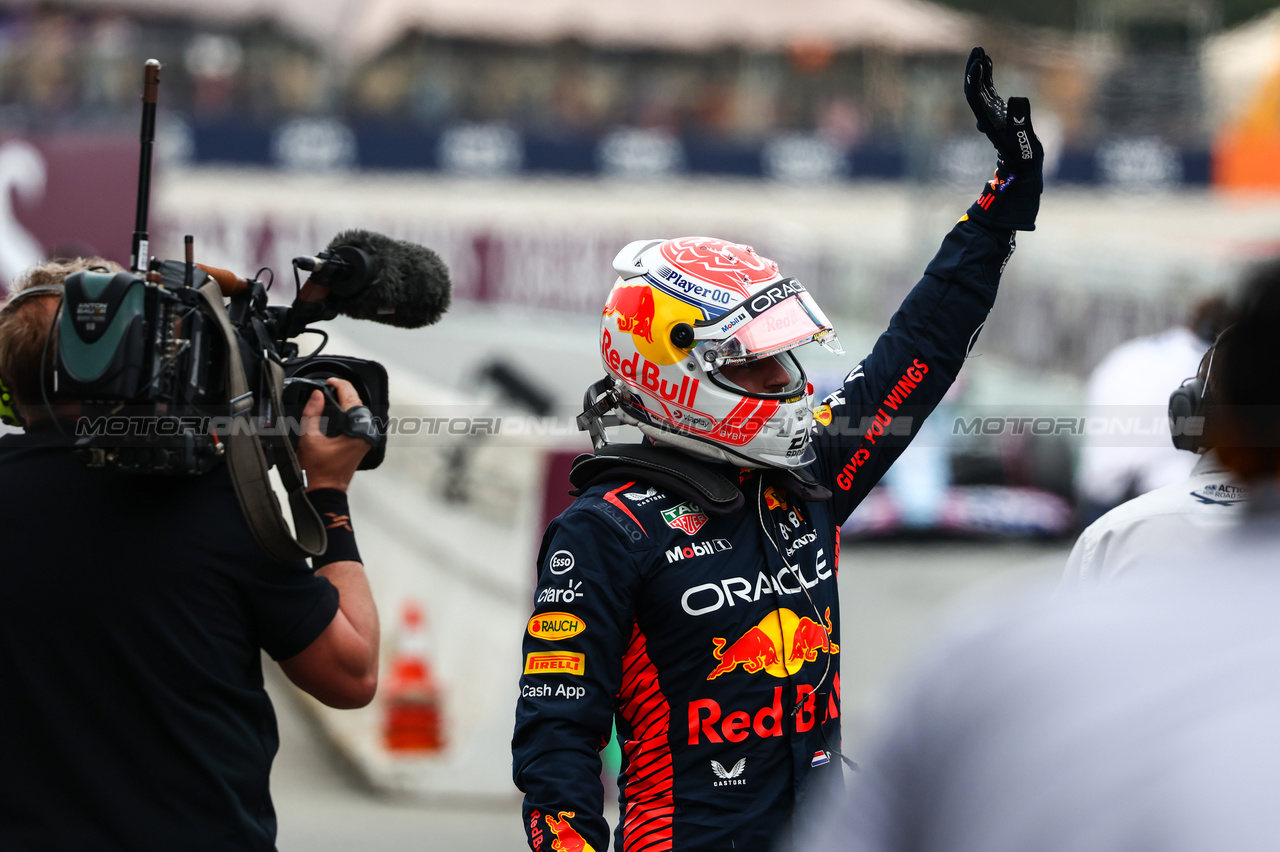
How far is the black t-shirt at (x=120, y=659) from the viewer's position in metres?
2.29

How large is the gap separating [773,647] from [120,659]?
109 cm

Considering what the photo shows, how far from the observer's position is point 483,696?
679 cm

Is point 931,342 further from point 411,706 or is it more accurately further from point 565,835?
point 411,706

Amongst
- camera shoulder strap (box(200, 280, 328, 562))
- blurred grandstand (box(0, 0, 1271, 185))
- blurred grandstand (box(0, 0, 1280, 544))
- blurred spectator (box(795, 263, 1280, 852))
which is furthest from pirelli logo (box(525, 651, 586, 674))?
blurred grandstand (box(0, 0, 1271, 185))

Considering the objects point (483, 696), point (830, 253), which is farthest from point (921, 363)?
point (830, 253)

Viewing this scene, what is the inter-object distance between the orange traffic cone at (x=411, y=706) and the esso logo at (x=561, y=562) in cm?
448

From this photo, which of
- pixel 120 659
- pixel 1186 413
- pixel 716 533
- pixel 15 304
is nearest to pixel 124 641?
pixel 120 659

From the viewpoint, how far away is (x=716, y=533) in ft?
8.46

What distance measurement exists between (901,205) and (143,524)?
21160 millimetres

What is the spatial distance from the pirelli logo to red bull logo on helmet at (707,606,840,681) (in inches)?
9.3

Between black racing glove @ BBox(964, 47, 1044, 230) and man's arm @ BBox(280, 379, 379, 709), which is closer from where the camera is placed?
man's arm @ BBox(280, 379, 379, 709)

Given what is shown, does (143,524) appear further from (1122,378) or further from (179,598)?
(1122,378)

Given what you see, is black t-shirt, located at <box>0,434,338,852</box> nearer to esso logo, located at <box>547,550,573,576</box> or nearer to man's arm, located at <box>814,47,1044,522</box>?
esso logo, located at <box>547,550,573,576</box>

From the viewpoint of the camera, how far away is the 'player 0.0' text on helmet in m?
2.66
